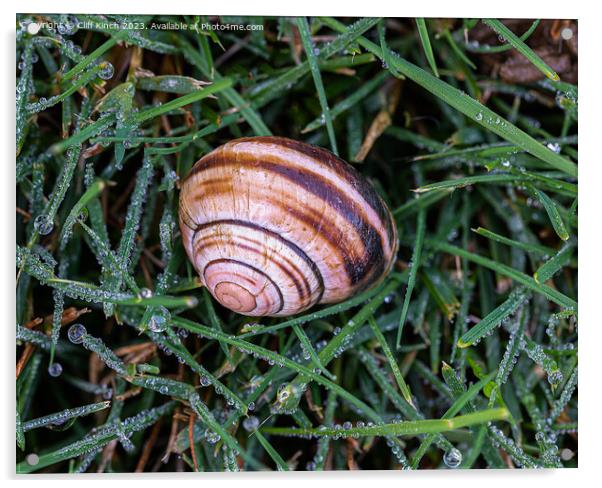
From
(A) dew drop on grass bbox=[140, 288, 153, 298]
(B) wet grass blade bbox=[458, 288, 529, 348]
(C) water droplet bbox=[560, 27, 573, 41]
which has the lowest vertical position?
(A) dew drop on grass bbox=[140, 288, 153, 298]

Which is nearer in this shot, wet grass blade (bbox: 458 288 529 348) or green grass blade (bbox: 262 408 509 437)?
green grass blade (bbox: 262 408 509 437)

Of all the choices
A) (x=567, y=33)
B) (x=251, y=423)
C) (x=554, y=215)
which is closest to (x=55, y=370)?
(x=251, y=423)

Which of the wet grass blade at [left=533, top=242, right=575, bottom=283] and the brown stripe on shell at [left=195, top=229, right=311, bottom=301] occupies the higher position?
the wet grass blade at [left=533, top=242, right=575, bottom=283]

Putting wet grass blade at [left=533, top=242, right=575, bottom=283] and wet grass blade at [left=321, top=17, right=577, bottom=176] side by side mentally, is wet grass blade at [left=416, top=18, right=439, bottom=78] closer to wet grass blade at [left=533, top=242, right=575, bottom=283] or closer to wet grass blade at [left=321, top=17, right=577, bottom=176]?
wet grass blade at [left=321, top=17, right=577, bottom=176]

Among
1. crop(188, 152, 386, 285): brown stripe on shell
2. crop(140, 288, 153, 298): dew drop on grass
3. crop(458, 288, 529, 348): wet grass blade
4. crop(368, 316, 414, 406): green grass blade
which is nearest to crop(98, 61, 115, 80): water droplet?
crop(188, 152, 386, 285): brown stripe on shell

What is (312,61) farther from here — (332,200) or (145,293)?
(145,293)

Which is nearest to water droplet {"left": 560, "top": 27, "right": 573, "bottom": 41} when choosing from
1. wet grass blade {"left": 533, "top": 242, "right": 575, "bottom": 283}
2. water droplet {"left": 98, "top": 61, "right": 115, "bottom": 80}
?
wet grass blade {"left": 533, "top": 242, "right": 575, "bottom": 283}

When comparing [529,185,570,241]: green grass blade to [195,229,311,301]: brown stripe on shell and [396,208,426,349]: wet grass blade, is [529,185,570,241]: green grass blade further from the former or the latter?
[195,229,311,301]: brown stripe on shell

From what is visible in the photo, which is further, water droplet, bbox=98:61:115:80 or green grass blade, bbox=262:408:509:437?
water droplet, bbox=98:61:115:80
